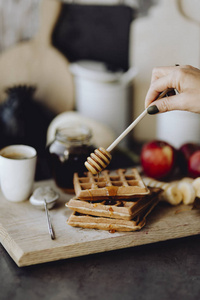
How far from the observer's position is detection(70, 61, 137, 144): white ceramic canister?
195cm

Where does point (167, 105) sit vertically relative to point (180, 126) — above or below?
above

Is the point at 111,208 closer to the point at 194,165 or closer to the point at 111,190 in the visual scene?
the point at 111,190

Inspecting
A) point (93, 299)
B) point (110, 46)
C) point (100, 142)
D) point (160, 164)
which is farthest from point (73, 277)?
point (110, 46)

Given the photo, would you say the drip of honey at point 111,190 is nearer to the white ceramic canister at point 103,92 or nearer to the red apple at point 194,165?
the red apple at point 194,165

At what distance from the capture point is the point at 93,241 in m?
1.10

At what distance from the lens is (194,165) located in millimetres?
1503

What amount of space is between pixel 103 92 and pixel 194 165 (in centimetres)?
66

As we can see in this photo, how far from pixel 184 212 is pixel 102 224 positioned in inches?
11.8

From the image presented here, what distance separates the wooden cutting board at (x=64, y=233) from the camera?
42.3 inches

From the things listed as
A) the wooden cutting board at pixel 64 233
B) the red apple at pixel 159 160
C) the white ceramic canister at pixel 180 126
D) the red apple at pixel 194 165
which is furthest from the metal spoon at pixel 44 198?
the white ceramic canister at pixel 180 126

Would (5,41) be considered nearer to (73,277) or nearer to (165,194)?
(165,194)

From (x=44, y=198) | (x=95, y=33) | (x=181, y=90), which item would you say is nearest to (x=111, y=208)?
(x=44, y=198)

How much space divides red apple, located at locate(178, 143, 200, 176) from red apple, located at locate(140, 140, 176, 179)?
0.18 feet

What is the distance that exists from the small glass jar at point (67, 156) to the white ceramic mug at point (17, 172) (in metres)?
0.09
